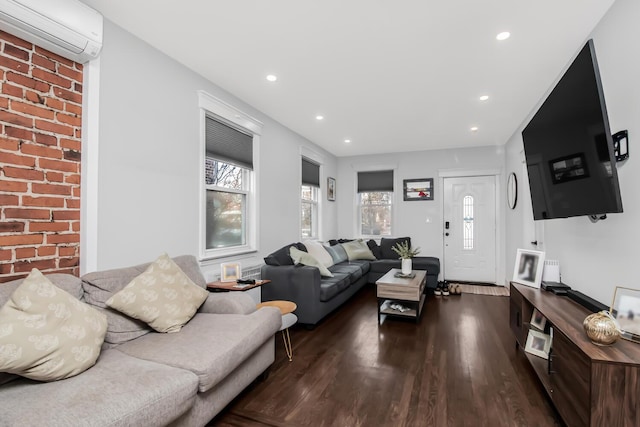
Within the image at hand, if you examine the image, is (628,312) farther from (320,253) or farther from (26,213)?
(320,253)

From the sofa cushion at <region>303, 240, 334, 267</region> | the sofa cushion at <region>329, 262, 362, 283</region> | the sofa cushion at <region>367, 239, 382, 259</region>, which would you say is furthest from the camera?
the sofa cushion at <region>367, 239, 382, 259</region>

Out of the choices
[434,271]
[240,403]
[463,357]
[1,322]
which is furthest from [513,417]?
[434,271]

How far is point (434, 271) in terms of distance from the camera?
530 cm

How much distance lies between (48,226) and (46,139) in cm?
54

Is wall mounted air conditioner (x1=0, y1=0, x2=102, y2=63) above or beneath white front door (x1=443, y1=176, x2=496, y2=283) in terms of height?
above

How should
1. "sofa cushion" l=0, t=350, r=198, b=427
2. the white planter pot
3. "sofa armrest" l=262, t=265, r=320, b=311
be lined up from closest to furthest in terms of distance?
"sofa cushion" l=0, t=350, r=198, b=427, "sofa armrest" l=262, t=265, r=320, b=311, the white planter pot

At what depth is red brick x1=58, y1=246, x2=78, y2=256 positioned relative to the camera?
80.6 inches

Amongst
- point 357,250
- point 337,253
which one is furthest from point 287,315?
point 357,250

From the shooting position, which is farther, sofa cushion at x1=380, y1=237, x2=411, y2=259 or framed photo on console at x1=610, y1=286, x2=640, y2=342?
sofa cushion at x1=380, y1=237, x2=411, y2=259

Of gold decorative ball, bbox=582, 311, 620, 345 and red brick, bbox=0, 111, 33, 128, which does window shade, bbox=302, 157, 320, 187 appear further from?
gold decorative ball, bbox=582, 311, 620, 345

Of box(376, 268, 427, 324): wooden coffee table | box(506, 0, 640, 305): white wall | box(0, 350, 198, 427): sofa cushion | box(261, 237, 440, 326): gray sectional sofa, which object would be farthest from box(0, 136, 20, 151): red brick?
box(506, 0, 640, 305): white wall

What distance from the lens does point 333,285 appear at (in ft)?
12.3

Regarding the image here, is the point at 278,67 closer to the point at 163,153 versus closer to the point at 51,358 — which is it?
the point at 163,153

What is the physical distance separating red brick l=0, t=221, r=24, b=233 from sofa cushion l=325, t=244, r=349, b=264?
12.9ft
